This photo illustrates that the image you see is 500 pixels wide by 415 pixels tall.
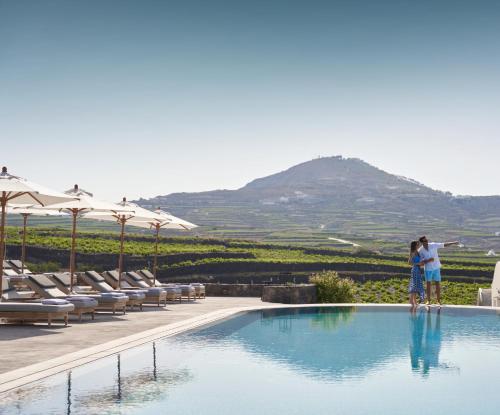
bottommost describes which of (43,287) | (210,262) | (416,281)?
(43,287)

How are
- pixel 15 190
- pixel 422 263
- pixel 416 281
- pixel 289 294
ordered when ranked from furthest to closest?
pixel 289 294
pixel 416 281
pixel 422 263
pixel 15 190

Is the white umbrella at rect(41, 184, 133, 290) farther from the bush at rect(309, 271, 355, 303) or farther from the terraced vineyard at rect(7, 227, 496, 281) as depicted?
Result: the terraced vineyard at rect(7, 227, 496, 281)

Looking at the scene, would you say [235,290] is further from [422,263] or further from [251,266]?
[251,266]

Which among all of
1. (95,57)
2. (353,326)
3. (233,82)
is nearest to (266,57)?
(233,82)

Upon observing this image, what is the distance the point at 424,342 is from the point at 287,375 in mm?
4175

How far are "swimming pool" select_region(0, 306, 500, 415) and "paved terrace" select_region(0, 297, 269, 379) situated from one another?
0.71 meters

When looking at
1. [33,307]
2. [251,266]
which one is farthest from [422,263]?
[251,266]

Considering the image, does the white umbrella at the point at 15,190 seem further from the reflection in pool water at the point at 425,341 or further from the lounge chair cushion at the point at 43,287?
the reflection in pool water at the point at 425,341

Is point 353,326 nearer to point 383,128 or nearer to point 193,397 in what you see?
point 193,397

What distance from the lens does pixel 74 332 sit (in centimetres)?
1086

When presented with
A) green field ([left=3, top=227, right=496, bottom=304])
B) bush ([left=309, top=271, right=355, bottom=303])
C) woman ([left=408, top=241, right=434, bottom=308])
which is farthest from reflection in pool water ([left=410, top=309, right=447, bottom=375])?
green field ([left=3, top=227, right=496, bottom=304])

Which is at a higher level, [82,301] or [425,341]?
[82,301]

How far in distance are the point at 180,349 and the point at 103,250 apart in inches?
1336

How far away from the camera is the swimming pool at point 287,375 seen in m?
6.53
